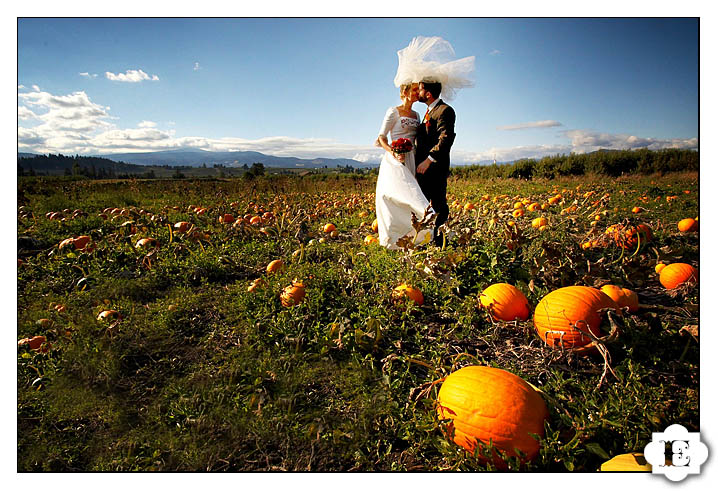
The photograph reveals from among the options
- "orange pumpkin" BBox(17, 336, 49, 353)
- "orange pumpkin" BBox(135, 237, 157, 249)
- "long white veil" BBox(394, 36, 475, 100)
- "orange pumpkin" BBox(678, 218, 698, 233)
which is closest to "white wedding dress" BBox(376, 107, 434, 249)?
"long white veil" BBox(394, 36, 475, 100)

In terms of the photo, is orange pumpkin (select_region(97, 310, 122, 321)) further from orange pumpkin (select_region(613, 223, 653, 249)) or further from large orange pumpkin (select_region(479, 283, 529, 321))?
orange pumpkin (select_region(613, 223, 653, 249))

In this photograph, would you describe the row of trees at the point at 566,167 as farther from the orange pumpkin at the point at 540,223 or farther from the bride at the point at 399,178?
the bride at the point at 399,178

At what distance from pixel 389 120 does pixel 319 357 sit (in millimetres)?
2902

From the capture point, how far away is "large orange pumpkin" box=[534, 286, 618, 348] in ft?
6.39

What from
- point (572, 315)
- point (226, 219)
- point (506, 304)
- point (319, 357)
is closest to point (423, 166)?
point (506, 304)

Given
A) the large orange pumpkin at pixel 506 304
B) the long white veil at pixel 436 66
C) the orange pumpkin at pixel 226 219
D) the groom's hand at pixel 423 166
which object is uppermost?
the long white veil at pixel 436 66

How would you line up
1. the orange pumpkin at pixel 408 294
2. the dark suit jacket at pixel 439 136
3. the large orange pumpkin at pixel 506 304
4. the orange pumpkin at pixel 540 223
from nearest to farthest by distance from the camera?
the large orange pumpkin at pixel 506 304
the orange pumpkin at pixel 408 294
the dark suit jacket at pixel 439 136
the orange pumpkin at pixel 540 223

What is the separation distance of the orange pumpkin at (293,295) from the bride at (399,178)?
1.68 meters

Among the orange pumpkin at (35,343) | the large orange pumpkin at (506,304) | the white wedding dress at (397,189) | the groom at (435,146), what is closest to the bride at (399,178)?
the white wedding dress at (397,189)

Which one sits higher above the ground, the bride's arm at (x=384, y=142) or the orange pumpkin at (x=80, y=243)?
the bride's arm at (x=384, y=142)

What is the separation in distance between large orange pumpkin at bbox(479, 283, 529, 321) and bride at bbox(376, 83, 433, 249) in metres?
1.61

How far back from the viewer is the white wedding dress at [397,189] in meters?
3.97

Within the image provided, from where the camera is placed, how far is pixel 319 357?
2.16m

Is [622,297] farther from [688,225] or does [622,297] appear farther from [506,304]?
[688,225]
